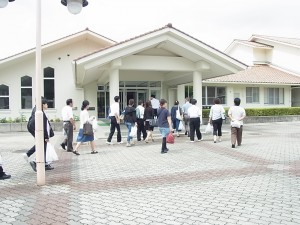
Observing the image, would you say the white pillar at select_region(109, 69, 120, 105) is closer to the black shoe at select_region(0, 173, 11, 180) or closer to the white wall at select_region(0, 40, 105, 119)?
the white wall at select_region(0, 40, 105, 119)

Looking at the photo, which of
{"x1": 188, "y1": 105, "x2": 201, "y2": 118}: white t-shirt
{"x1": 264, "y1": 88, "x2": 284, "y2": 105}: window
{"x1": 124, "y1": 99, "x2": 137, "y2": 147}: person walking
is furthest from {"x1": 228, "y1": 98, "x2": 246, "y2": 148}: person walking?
{"x1": 264, "y1": 88, "x2": 284, "y2": 105}: window

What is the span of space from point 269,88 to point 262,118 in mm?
5957

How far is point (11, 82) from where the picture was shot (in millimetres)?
21734

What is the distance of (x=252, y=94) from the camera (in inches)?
1118

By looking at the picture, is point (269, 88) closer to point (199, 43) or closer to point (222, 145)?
point (199, 43)

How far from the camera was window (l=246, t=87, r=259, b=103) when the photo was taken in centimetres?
2815

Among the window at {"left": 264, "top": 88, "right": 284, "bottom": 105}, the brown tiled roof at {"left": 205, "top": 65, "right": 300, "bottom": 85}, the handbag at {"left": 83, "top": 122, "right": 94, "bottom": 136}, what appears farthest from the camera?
the window at {"left": 264, "top": 88, "right": 284, "bottom": 105}

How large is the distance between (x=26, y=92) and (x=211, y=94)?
14.0 metres

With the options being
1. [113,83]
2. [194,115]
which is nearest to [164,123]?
[194,115]

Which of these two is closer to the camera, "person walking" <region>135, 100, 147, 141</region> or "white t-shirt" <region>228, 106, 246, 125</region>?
"white t-shirt" <region>228, 106, 246, 125</region>

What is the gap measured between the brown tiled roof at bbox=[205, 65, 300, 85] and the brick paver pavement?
17.1 m

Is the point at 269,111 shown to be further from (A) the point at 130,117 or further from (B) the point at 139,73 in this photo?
(A) the point at 130,117

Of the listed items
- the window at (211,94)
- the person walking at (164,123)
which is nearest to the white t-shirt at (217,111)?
the person walking at (164,123)

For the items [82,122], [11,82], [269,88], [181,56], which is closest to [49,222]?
[82,122]
